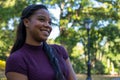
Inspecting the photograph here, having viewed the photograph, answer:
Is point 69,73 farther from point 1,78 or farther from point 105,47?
point 105,47

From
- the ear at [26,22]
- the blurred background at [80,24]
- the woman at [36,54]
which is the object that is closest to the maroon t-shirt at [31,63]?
the woman at [36,54]

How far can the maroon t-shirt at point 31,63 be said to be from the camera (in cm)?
203

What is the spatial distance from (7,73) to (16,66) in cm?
7

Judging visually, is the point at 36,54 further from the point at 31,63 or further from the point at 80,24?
the point at 80,24

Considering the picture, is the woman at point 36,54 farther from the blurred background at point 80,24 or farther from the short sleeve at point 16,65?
the blurred background at point 80,24

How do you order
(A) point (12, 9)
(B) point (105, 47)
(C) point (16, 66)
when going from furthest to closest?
(B) point (105, 47) → (A) point (12, 9) → (C) point (16, 66)

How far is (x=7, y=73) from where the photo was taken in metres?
2.05

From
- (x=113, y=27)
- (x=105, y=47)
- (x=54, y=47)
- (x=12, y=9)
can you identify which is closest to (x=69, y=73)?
(x=54, y=47)

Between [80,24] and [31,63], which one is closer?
[31,63]

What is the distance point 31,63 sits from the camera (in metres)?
2.06

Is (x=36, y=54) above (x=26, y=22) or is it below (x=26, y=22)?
below

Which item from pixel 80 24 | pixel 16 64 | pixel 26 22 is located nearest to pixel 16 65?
pixel 16 64

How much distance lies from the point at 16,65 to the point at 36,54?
0.51ft

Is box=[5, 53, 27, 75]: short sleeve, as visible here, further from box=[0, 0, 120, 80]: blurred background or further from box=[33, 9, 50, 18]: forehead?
box=[0, 0, 120, 80]: blurred background
